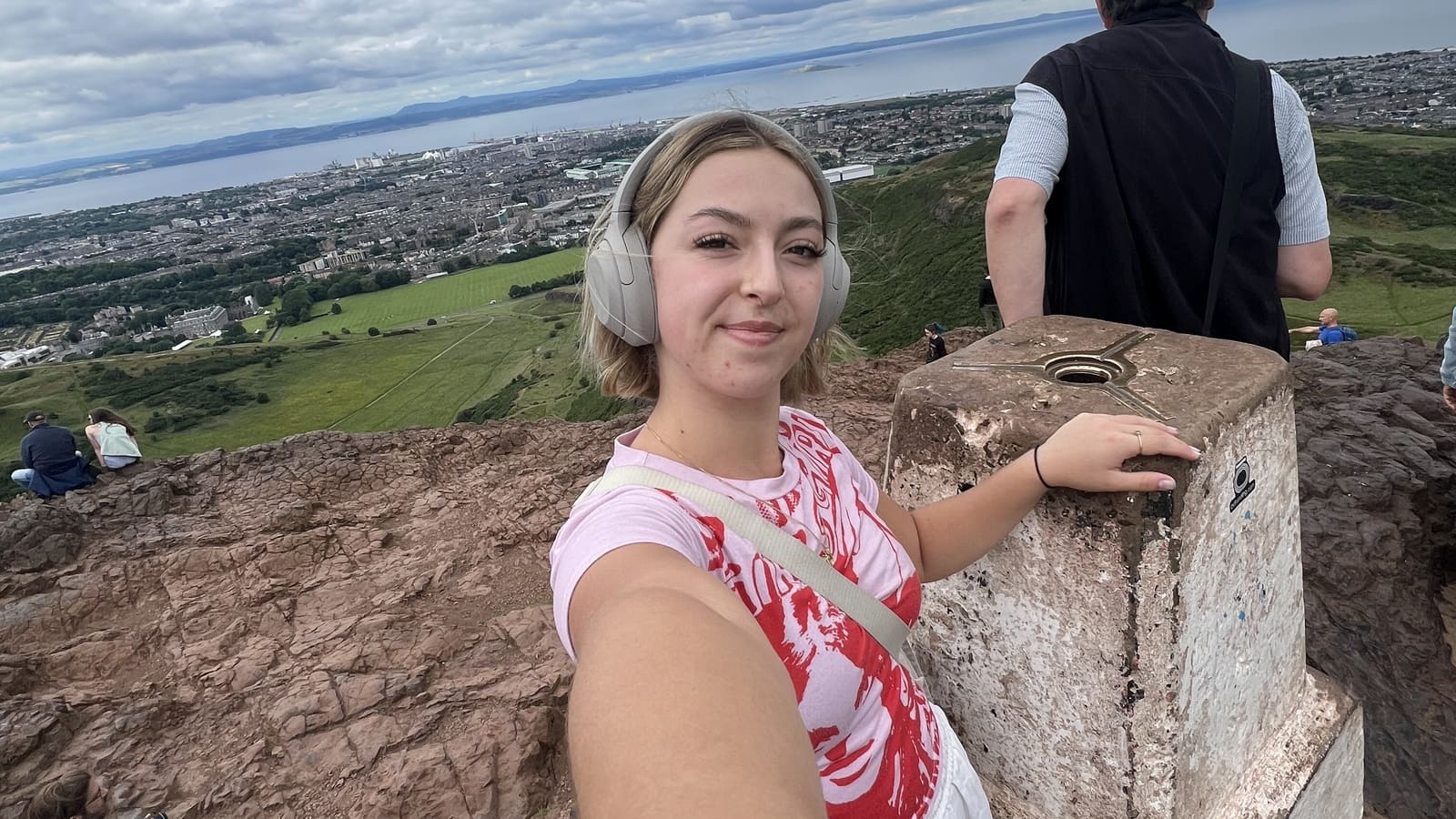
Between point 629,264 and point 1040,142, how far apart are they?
1544 millimetres

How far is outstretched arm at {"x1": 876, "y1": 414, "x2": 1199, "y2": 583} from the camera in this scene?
153cm

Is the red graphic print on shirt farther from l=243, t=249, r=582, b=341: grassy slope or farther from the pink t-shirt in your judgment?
l=243, t=249, r=582, b=341: grassy slope

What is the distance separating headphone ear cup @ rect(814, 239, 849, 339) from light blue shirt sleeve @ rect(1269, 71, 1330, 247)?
63.0 inches

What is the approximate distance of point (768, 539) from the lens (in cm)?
131

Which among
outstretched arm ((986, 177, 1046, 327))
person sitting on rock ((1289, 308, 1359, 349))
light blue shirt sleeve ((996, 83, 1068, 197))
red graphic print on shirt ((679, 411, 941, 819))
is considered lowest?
person sitting on rock ((1289, 308, 1359, 349))

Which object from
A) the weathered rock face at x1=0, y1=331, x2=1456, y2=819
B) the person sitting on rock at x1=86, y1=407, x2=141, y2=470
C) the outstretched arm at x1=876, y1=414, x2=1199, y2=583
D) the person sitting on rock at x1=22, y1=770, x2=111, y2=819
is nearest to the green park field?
the person sitting on rock at x1=86, y1=407, x2=141, y2=470

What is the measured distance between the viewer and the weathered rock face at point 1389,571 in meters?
2.95

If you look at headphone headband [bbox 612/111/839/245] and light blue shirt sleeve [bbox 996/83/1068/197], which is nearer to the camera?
headphone headband [bbox 612/111/839/245]

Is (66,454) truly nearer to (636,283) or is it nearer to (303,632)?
(303,632)

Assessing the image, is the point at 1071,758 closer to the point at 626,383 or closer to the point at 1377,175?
the point at 626,383

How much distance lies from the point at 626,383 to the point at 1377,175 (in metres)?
49.6

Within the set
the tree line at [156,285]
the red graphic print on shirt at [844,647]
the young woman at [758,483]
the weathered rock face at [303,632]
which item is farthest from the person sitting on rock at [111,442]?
the tree line at [156,285]

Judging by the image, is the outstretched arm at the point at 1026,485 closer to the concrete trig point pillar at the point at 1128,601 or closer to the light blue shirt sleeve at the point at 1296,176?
the concrete trig point pillar at the point at 1128,601

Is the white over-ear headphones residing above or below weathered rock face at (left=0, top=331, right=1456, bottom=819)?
above
